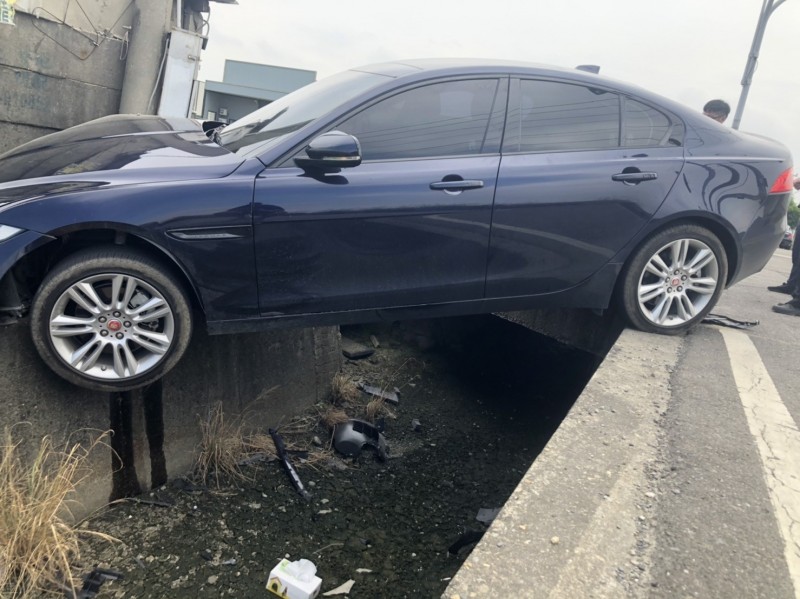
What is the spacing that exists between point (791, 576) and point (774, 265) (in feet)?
39.8

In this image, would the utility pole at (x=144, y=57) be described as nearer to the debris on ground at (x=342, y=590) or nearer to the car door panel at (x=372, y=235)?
the car door panel at (x=372, y=235)

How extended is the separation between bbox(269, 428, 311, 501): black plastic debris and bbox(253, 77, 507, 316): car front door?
145 cm

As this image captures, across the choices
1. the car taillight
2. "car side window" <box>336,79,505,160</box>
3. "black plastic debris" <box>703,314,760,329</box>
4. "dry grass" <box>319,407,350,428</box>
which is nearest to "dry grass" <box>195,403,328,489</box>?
"dry grass" <box>319,407,350,428</box>

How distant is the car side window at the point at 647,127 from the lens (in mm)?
3965

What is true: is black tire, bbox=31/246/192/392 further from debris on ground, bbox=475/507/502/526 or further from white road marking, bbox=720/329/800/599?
white road marking, bbox=720/329/800/599

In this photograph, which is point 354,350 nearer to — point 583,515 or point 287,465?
point 287,465

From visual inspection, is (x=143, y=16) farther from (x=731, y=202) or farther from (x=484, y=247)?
(x=731, y=202)

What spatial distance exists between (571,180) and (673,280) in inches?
45.5

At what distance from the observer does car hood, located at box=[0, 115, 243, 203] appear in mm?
2980

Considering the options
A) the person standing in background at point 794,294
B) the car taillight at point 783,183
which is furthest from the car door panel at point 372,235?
the person standing in background at point 794,294

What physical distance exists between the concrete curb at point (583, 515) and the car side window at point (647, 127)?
1.62 metres

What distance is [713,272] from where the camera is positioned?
430 centimetres

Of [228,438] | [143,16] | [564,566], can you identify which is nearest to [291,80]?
[143,16]

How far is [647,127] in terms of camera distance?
13.1 ft
